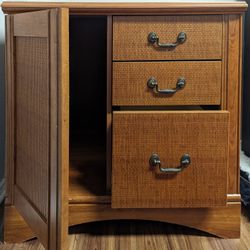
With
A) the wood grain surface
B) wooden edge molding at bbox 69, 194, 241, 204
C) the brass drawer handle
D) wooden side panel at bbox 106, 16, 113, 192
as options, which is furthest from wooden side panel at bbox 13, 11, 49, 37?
the wood grain surface

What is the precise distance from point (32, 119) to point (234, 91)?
51cm

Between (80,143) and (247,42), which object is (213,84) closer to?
(247,42)

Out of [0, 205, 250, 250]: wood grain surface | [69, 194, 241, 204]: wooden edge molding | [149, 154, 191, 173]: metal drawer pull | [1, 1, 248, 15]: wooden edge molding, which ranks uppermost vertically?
[1, 1, 248, 15]: wooden edge molding

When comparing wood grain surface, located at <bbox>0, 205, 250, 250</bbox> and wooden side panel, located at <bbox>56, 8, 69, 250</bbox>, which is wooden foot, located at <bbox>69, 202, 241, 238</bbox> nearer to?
wood grain surface, located at <bbox>0, 205, 250, 250</bbox>

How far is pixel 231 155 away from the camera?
1.24 m

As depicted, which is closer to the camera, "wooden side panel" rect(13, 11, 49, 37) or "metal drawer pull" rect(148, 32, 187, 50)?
"wooden side panel" rect(13, 11, 49, 37)

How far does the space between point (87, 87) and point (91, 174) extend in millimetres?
462

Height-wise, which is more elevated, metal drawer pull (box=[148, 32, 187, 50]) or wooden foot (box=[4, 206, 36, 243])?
metal drawer pull (box=[148, 32, 187, 50])

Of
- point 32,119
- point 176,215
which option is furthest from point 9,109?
→ point 176,215

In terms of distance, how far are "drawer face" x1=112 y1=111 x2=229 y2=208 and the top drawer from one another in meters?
0.15

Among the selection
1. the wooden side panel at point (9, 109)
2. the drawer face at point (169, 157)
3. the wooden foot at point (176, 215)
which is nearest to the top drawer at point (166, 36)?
the drawer face at point (169, 157)

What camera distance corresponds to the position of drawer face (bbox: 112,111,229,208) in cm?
116

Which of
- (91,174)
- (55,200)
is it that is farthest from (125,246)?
(55,200)

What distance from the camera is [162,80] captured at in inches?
46.8
